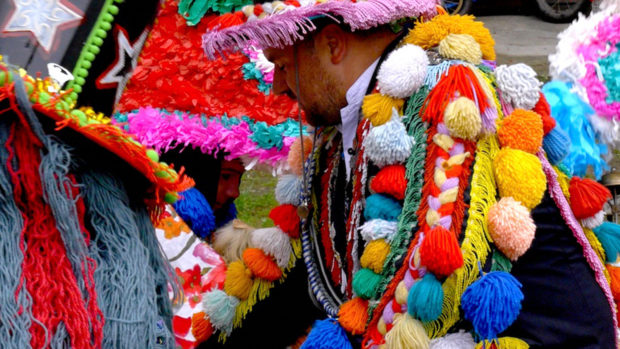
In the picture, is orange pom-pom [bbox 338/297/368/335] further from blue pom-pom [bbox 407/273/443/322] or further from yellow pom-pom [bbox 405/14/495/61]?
yellow pom-pom [bbox 405/14/495/61]

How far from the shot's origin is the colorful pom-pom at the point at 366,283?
2.12 meters

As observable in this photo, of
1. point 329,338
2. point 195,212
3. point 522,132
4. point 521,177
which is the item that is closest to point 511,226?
point 521,177

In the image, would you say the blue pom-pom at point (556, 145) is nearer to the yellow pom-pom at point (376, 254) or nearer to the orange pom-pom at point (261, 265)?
the yellow pom-pom at point (376, 254)

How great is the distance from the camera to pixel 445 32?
222cm

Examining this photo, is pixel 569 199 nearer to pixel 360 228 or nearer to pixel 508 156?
pixel 508 156

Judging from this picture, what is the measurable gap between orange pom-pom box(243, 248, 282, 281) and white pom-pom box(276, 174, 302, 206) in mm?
200

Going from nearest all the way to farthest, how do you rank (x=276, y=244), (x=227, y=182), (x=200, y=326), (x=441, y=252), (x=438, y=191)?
(x=441, y=252)
(x=438, y=191)
(x=200, y=326)
(x=276, y=244)
(x=227, y=182)

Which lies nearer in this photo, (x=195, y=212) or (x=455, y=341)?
(x=455, y=341)

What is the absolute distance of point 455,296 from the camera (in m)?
1.98

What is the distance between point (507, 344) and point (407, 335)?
275mm

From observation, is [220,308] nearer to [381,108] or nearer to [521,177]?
[381,108]

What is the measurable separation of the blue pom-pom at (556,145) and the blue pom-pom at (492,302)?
425 mm

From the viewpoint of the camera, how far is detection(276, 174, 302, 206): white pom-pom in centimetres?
272

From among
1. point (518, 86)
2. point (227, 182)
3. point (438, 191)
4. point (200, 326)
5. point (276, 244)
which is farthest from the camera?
point (227, 182)
